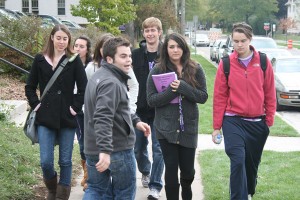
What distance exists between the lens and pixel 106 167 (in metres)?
4.12

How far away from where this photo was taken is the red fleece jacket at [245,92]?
539 centimetres

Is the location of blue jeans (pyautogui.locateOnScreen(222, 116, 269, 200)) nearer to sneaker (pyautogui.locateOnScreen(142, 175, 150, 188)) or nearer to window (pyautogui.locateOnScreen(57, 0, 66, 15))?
sneaker (pyautogui.locateOnScreen(142, 175, 150, 188))

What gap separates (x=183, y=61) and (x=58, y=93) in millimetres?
1276

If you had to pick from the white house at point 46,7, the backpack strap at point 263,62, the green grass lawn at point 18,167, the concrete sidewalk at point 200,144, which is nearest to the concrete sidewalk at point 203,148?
the concrete sidewalk at point 200,144

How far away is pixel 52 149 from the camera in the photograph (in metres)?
5.46

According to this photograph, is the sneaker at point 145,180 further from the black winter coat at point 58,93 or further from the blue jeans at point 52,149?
the black winter coat at point 58,93

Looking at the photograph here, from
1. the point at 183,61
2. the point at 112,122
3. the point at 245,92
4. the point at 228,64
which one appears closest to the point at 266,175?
the point at 245,92

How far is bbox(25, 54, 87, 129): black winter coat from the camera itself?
17.9 ft

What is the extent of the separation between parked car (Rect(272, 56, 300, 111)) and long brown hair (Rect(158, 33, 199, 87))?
10.5 metres

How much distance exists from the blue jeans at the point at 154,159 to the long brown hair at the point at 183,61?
1104 mm

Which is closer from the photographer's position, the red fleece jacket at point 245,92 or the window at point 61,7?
the red fleece jacket at point 245,92

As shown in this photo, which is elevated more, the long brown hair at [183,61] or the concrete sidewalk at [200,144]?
the long brown hair at [183,61]

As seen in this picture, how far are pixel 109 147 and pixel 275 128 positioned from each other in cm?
832

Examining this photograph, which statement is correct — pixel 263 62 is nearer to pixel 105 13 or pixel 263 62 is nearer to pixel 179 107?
pixel 179 107
